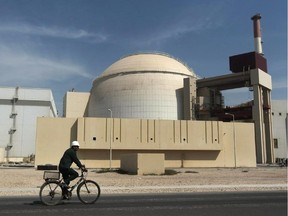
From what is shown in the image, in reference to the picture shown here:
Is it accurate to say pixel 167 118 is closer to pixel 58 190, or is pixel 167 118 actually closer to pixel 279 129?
pixel 279 129

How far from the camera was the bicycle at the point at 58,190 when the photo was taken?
11883 mm

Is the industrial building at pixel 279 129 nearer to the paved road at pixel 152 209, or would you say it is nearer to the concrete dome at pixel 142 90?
the concrete dome at pixel 142 90

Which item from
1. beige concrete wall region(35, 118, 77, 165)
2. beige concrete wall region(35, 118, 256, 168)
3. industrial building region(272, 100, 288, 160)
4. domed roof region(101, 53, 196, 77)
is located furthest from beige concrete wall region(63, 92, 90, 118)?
industrial building region(272, 100, 288, 160)

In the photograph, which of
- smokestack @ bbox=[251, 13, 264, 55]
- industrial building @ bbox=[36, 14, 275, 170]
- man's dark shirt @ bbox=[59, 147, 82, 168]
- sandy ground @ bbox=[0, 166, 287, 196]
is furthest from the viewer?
smokestack @ bbox=[251, 13, 264, 55]

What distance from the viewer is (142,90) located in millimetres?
78875

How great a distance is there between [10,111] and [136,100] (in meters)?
31.0

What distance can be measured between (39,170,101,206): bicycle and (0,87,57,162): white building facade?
7660 cm

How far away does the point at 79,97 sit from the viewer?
90250mm

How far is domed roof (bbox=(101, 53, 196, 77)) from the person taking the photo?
81.9 metres

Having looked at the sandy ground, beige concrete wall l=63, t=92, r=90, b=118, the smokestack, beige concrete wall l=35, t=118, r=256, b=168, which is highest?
the smokestack

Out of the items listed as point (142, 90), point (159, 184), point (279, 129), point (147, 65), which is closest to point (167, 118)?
point (142, 90)

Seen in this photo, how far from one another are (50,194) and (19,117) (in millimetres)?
79937

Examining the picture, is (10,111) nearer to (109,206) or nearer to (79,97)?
(79,97)

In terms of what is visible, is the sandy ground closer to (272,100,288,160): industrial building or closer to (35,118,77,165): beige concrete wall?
(35,118,77,165): beige concrete wall
